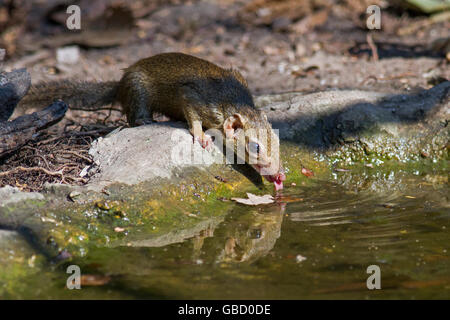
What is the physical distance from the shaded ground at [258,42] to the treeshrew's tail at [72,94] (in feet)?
4.17

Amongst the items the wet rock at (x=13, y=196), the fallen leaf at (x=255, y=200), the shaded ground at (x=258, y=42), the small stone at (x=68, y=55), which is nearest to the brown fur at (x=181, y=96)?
the fallen leaf at (x=255, y=200)

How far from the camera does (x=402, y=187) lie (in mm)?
5453

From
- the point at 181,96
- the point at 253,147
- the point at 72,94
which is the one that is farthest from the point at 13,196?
the point at 72,94

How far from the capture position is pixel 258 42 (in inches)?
429

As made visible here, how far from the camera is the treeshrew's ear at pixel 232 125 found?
214 inches

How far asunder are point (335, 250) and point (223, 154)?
75.0 inches

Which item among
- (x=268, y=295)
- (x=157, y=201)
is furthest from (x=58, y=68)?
(x=268, y=295)

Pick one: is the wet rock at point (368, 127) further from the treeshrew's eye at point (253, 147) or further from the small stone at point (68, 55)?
the small stone at point (68, 55)

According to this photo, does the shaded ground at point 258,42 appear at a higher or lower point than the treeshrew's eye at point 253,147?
higher

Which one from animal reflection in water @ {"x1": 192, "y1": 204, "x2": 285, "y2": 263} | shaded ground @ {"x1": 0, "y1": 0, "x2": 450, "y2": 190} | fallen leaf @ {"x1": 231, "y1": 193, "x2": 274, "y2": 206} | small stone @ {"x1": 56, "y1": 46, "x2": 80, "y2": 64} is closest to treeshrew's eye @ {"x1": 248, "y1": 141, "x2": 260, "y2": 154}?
fallen leaf @ {"x1": 231, "y1": 193, "x2": 274, "y2": 206}

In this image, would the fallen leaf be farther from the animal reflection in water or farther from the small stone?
the small stone
